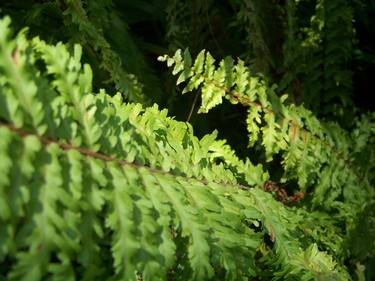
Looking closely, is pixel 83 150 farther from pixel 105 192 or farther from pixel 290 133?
pixel 290 133

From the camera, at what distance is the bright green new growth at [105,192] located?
2.25ft

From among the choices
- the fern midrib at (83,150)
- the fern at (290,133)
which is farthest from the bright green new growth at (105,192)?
the fern at (290,133)

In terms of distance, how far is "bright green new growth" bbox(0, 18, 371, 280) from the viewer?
2.25 ft

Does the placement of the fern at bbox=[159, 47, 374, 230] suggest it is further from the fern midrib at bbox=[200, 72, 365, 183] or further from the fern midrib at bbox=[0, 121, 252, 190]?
the fern midrib at bbox=[0, 121, 252, 190]

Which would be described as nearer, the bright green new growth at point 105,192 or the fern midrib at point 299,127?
the bright green new growth at point 105,192

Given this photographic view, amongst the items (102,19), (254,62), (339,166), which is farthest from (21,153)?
(254,62)

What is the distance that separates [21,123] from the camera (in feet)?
2.30

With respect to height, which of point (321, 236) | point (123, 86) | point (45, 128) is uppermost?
point (45, 128)

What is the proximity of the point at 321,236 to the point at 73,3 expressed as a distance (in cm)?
99

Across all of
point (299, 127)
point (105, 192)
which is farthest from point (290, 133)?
point (105, 192)

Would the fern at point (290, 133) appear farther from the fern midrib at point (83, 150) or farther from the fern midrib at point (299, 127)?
the fern midrib at point (83, 150)

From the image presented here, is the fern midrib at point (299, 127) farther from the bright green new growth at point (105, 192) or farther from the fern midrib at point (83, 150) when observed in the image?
the fern midrib at point (83, 150)

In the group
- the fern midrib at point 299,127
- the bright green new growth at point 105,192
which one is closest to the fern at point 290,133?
the fern midrib at point 299,127

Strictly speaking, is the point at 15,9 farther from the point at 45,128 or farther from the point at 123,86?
the point at 45,128
